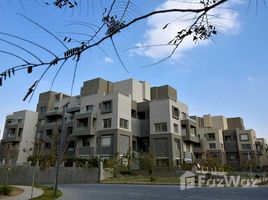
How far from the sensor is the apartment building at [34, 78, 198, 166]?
158 feet

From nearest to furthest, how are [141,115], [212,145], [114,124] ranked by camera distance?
[114,124], [141,115], [212,145]

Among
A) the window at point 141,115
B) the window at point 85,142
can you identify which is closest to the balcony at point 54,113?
the window at point 85,142

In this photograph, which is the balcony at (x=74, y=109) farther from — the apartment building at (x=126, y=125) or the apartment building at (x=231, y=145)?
the apartment building at (x=231, y=145)

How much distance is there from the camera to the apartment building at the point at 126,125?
48.2 metres

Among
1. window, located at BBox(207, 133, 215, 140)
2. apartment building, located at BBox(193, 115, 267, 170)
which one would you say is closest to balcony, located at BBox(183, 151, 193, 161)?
apartment building, located at BBox(193, 115, 267, 170)

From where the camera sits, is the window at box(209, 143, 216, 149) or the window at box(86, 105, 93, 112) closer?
the window at box(86, 105, 93, 112)

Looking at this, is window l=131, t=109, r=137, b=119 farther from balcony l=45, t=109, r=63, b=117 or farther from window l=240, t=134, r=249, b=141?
window l=240, t=134, r=249, b=141

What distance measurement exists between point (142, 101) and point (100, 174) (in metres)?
21.3

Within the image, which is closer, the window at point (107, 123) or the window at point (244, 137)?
the window at point (107, 123)

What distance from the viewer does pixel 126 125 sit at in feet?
163

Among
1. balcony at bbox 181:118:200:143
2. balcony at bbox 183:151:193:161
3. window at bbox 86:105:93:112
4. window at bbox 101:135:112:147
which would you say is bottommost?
balcony at bbox 183:151:193:161

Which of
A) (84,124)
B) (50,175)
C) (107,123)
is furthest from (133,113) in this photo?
(50,175)

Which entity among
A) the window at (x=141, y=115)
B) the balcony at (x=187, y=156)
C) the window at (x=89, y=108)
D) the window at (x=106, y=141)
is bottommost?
the balcony at (x=187, y=156)

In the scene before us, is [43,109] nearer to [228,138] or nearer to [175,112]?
[175,112]
